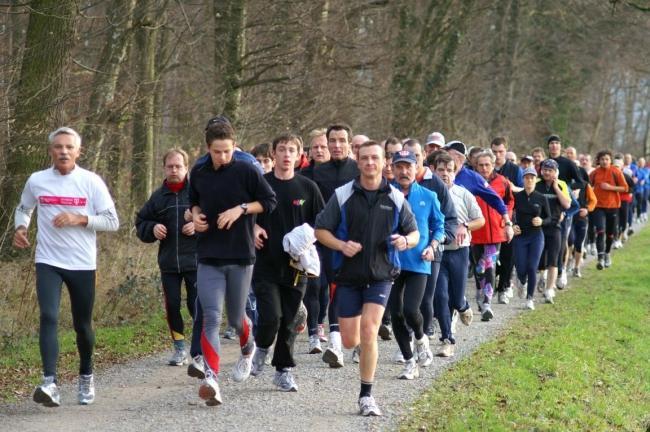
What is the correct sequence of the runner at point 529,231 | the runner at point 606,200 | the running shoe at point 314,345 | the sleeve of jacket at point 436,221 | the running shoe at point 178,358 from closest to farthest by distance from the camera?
1. the sleeve of jacket at point 436,221
2. the running shoe at point 178,358
3. the running shoe at point 314,345
4. the runner at point 529,231
5. the runner at point 606,200

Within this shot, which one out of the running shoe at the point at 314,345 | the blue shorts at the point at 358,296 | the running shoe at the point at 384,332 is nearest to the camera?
the blue shorts at the point at 358,296

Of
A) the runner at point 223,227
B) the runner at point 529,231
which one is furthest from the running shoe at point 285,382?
the runner at point 529,231

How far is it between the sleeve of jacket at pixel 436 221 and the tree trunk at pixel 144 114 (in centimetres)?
748

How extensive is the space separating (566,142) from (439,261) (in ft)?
113

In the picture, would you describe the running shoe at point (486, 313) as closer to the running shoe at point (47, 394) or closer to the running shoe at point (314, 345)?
the running shoe at point (314, 345)

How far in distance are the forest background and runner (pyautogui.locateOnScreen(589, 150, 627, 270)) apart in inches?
165

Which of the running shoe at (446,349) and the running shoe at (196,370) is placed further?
the running shoe at (446,349)

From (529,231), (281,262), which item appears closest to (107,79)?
(529,231)

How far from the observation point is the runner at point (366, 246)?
8.13 metres

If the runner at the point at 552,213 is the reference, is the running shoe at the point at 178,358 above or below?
below

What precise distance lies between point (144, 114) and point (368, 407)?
876 centimetres

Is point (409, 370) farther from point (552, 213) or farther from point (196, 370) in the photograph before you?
point (552, 213)

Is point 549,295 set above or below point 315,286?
below

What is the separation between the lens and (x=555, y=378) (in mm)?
10062
